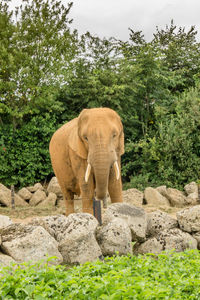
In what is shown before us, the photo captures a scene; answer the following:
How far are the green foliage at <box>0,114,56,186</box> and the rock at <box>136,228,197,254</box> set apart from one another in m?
11.5

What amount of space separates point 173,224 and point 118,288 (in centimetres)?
361

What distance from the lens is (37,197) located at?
50.4ft

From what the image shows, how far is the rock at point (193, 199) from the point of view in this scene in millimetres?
13609

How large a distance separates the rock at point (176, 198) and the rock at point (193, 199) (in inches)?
6.3

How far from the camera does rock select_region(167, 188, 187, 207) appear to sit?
1377 cm

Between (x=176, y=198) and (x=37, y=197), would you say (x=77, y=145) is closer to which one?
(x=176, y=198)

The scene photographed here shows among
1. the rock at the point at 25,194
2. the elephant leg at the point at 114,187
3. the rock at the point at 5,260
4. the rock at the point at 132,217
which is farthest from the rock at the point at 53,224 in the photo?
the rock at the point at 25,194

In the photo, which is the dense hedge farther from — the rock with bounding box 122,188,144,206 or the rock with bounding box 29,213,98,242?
the rock with bounding box 29,213,98,242

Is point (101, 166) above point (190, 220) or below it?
above

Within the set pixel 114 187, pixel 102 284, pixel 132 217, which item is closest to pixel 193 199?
pixel 114 187

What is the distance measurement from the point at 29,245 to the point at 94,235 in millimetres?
1037

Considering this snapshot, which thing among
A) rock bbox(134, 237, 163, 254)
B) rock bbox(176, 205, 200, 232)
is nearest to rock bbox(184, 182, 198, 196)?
rock bbox(176, 205, 200, 232)

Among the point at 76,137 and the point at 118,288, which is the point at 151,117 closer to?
the point at 76,137

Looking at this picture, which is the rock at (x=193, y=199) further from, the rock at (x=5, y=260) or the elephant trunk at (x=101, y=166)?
the rock at (x=5, y=260)
